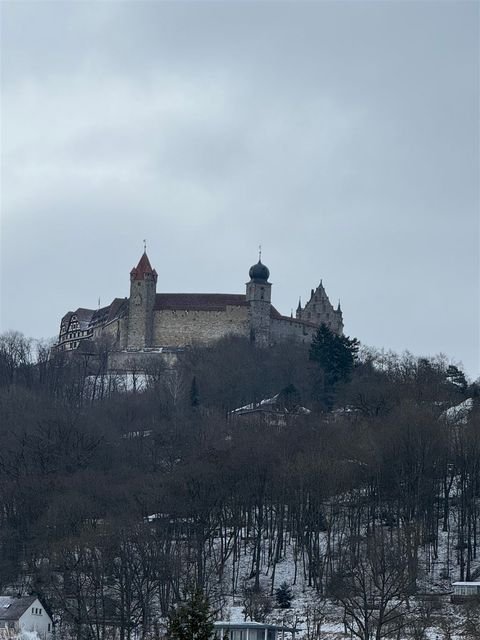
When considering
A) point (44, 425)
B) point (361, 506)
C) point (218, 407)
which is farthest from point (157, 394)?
point (361, 506)

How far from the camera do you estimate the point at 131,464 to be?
304 ft

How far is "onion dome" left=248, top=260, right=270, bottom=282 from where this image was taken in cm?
13950

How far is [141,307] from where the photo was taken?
139 meters

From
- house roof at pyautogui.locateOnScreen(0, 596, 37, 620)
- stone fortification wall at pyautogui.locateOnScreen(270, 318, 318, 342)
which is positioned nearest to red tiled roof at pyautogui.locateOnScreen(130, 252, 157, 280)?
stone fortification wall at pyautogui.locateOnScreen(270, 318, 318, 342)

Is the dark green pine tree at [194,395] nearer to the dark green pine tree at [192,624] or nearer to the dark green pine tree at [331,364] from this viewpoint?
the dark green pine tree at [331,364]

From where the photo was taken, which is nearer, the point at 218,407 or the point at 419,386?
the point at 419,386

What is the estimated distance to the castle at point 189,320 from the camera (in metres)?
136

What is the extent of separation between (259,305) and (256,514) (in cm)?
6002

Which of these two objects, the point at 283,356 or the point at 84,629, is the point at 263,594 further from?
the point at 283,356

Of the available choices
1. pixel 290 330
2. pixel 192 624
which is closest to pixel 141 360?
pixel 290 330

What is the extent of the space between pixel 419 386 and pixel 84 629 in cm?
4072

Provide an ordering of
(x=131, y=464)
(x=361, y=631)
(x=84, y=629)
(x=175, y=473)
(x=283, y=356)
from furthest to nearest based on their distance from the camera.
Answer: (x=283, y=356), (x=131, y=464), (x=175, y=473), (x=84, y=629), (x=361, y=631)

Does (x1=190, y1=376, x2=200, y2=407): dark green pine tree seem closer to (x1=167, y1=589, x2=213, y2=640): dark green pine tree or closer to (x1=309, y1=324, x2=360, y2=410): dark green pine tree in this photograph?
(x1=309, y1=324, x2=360, y2=410): dark green pine tree

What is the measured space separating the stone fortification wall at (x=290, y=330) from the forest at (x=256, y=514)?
30.2m
